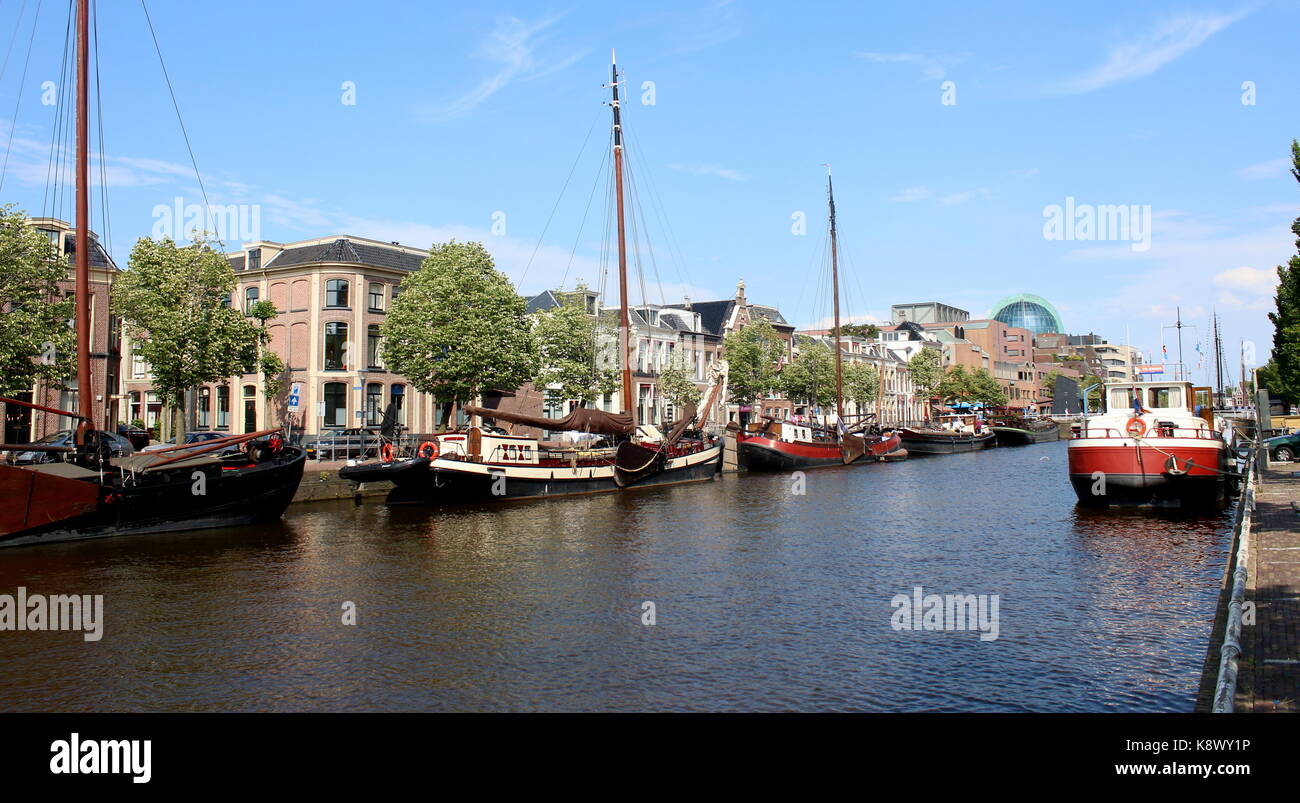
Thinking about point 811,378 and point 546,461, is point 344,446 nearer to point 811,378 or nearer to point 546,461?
point 546,461

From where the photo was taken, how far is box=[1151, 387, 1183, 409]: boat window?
3189cm

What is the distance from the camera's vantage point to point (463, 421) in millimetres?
57656

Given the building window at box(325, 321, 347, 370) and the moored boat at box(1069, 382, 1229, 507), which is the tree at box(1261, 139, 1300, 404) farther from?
the building window at box(325, 321, 347, 370)

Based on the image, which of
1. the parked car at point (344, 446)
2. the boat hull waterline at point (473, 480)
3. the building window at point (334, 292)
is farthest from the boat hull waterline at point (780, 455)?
the building window at point (334, 292)

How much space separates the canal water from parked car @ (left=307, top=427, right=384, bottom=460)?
13.7 meters

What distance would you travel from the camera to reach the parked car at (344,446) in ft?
137

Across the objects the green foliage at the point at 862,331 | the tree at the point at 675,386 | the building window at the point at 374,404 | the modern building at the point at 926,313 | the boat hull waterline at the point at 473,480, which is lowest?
the boat hull waterline at the point at 473,480

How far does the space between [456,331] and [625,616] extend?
31.3m

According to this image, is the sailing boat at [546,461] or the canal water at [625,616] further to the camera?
the sailing boat at [546,461]

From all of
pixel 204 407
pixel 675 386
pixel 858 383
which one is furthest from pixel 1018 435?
pixel 204 407

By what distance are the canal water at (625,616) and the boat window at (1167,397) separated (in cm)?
567

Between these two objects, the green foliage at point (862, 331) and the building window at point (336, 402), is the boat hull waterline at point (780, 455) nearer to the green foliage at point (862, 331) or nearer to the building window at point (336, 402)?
the building window at point (336, 402)

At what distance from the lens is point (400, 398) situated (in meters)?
56.0
